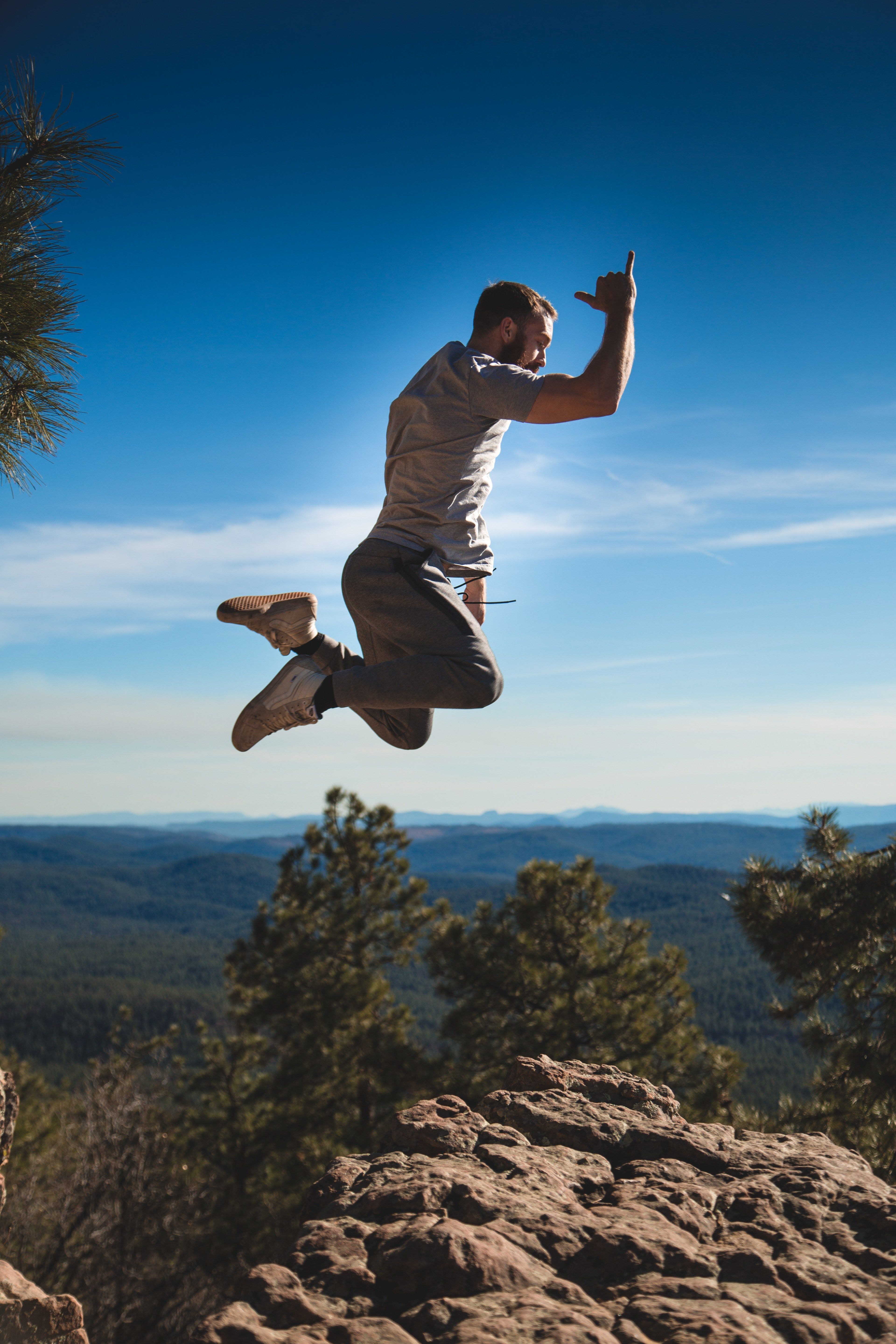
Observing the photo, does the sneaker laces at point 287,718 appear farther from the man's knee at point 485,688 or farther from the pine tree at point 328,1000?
the pine tree at point 328,1000

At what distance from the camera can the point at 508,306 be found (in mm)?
2793

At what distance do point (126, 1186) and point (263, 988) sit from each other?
340 centimetres

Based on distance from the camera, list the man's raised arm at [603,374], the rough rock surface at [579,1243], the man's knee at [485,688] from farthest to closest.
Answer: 1. the man's knee at [485,688]
2. the man's raised arm at [603,374]
3. the rough rock surface at [579,1243]

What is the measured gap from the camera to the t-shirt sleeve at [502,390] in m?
2.50

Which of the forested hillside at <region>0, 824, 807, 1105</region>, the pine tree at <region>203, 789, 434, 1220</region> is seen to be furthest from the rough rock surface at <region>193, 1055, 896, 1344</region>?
the forested hillside at <region>0, 824, 807, 1105</region>

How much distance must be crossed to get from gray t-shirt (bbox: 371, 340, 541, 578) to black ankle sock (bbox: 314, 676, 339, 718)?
51 centimetres

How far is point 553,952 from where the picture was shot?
11758 millimetres

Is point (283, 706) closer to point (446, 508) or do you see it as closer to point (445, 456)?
point (446, 508)

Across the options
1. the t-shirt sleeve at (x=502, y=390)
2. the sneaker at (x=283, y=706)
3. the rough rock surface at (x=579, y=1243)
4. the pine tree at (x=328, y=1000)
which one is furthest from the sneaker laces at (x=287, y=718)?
the pine tree at (x=328, y=1000)

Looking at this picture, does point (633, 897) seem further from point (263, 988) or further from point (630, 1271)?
point (630, 1271)

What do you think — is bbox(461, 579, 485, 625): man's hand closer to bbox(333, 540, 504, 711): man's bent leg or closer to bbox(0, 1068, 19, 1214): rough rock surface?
bbox(333, 540, 504, 711): man's bent leg

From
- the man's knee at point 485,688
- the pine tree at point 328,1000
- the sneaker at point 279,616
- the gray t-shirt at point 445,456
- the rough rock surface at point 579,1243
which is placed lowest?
the pine tree at point 328,1000

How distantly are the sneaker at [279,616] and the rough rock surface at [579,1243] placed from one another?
1666 millimetres

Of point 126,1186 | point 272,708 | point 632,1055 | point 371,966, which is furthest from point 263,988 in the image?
point 272,708
